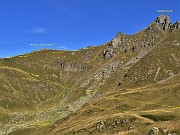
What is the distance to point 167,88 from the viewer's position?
169m

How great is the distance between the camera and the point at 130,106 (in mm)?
140750

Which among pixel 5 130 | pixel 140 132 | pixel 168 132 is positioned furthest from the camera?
pixel 5 130

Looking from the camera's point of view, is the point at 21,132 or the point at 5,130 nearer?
the point at 21,132

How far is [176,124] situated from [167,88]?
141407 mm

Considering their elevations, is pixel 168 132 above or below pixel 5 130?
above

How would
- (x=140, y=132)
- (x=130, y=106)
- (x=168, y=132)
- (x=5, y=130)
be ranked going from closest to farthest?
(x=168, y=132) < (x=140, y=132) < (x=130, y=106) < (x=5, y=130)

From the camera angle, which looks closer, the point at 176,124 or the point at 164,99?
the point at 176,124

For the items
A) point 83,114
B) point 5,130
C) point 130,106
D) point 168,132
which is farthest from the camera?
point 5,130

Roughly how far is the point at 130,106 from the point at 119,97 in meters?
33.4

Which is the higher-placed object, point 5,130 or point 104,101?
point 104,101

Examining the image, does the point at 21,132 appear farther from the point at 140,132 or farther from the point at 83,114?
the point at 140,132

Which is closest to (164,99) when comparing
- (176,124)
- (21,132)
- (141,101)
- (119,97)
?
(141,101)

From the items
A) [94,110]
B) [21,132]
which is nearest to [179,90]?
[94,110]

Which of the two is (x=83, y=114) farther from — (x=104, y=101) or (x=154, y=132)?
(x=154, y=132)
